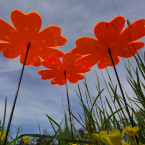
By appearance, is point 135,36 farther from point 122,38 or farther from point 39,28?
point 39,28

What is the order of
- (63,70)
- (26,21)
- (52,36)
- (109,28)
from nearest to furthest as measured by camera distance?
1. (109,28)
2. (26,21)
3. (52,36)
4. (63,70)

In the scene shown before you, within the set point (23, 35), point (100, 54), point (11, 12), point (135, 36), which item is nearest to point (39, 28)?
point (23, 35)

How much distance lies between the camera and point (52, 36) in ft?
4.38

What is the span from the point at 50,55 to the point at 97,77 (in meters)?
0.69

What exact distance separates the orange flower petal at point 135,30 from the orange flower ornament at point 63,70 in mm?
573

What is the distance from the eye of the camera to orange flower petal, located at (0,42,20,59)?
4.59ft

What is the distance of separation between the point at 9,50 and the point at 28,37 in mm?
286

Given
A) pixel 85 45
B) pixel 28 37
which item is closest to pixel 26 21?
pixel 28 37

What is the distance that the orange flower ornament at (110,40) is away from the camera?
1.10m

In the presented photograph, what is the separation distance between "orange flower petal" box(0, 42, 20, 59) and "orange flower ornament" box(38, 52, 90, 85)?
0.34m

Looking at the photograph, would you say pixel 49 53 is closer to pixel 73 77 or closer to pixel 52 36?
pixel 52 36

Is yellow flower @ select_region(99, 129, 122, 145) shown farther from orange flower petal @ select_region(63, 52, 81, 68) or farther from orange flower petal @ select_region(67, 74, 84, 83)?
orange flower petal @ select_region(67, 74, 84, 83)

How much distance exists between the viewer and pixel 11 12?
47.6 inches

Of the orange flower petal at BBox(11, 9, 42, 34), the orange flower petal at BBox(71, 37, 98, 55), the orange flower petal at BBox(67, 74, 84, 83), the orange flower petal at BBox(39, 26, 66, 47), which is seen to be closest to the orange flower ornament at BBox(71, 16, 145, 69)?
the orange flower petal at BBox(71, 37, 98, 55)
